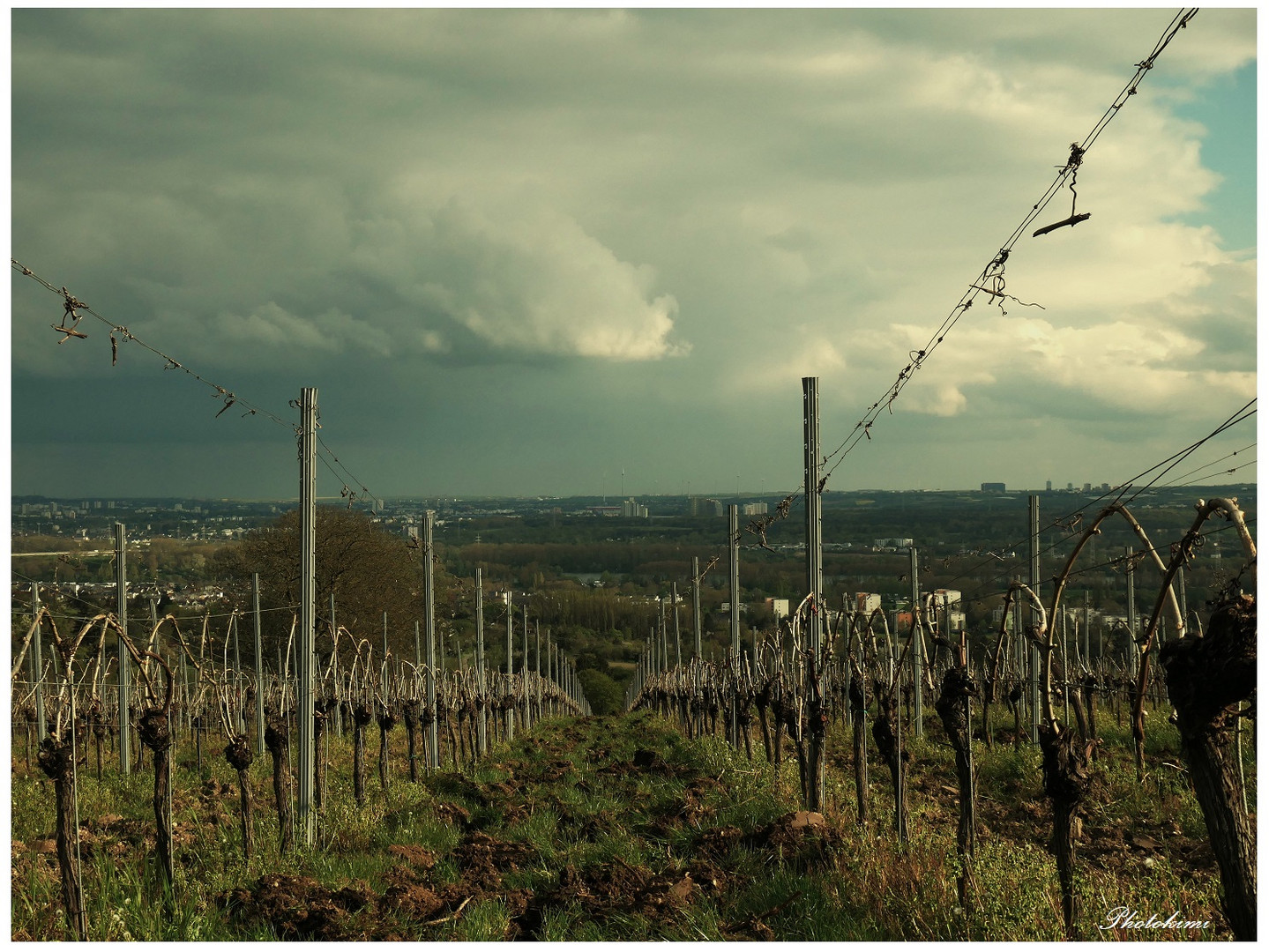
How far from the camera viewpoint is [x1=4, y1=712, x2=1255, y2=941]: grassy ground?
6.11 m

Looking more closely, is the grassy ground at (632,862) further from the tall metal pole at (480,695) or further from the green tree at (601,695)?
the green tree at (601,695)

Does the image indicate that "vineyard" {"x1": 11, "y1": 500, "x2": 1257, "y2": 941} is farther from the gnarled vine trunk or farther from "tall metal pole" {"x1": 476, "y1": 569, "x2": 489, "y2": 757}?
"tall metal pole" {"x1": 476, "y1": 569, "x2": 489, "y2": 757}

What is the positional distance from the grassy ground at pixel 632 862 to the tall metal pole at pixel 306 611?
572mm

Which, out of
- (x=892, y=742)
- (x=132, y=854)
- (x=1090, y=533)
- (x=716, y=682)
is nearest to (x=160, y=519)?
(x=716, y=682)

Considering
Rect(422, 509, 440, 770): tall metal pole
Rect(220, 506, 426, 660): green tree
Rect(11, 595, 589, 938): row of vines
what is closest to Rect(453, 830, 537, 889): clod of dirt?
Rect(11, 595, 589, 938): row of vines

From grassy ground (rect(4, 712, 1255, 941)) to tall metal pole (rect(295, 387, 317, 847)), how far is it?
0.57 metres

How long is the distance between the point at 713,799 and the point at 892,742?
3528 mm

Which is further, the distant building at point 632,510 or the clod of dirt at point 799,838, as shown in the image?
the distant building at point 632,510

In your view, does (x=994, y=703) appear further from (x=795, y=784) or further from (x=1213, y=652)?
(x=1213, y=652)

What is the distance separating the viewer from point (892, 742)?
8383mm

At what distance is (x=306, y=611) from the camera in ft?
29.7

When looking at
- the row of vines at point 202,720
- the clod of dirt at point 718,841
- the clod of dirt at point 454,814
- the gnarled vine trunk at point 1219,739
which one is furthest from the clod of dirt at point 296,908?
the gnarled vine trunk at point 1219,739

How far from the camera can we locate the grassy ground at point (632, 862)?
241 inches

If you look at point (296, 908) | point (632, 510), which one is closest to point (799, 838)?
point (296, 908)
